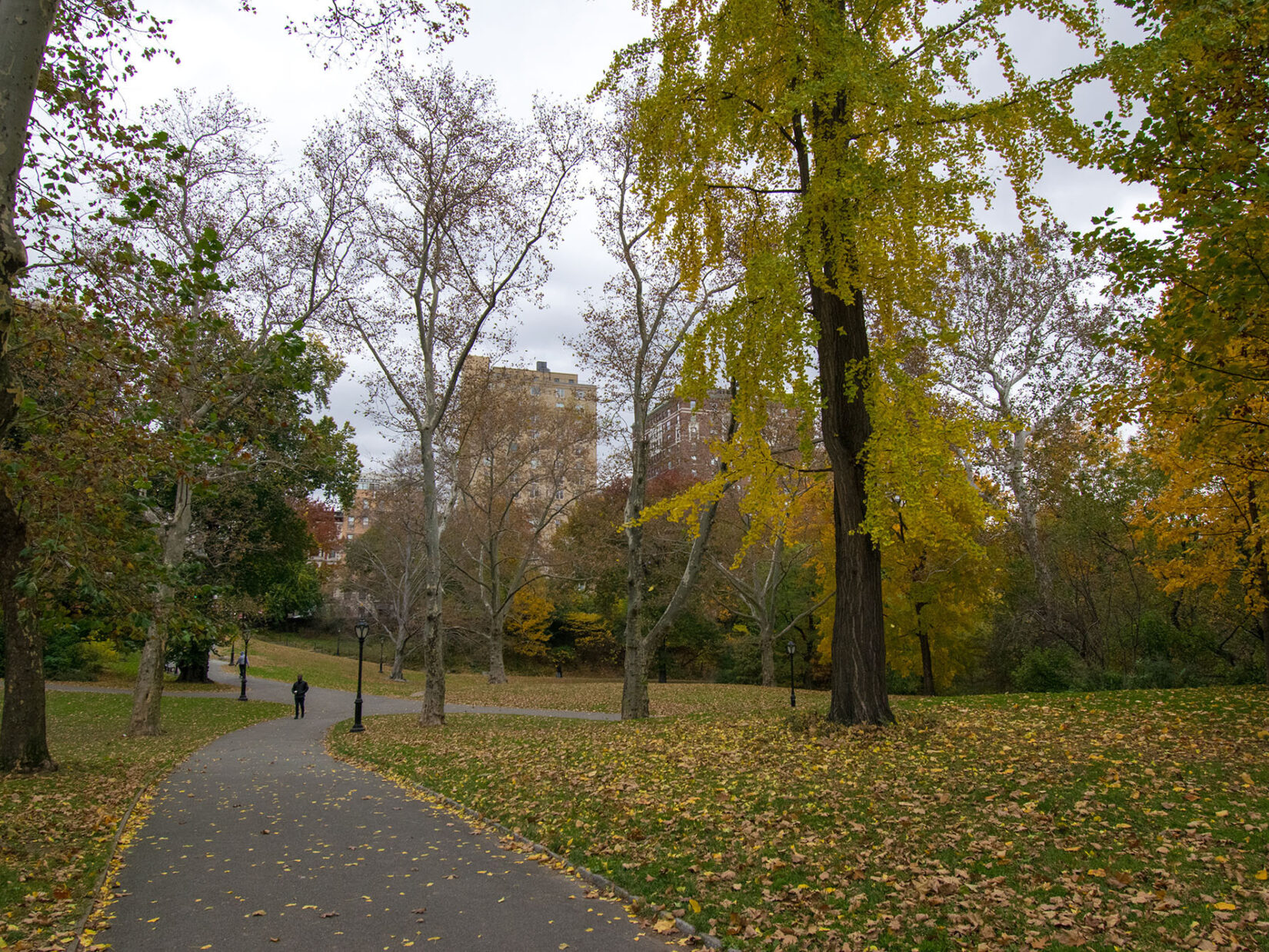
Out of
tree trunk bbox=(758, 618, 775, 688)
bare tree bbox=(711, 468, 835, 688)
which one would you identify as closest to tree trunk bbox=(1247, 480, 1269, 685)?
bare tree bbox=(711, 468, 835, 688)

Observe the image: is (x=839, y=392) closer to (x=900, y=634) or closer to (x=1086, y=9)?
(x=1086, y=9)

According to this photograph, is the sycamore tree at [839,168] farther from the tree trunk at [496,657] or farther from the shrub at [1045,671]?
the tree trunk at [496,657]

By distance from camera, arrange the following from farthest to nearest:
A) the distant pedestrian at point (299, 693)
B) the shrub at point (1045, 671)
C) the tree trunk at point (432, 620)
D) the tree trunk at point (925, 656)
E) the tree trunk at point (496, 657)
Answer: the tree trunk at point (496, 657), the tree trunk at point (925, 656), the distant pedestrian at point (299, 693), the shrub at point (1045, 671), the tree trunk at point (432, 620)

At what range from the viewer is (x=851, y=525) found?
33.8 feet

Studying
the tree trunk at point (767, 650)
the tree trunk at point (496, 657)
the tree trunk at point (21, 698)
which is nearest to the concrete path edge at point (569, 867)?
the tree trunk at point (21, 698)

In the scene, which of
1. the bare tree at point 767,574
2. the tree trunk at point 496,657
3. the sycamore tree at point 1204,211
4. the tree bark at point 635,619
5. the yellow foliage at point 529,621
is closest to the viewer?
the sycamore tree at point 1204,211

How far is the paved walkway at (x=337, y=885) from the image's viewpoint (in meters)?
4.86

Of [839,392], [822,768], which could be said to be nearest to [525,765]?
[822,768]

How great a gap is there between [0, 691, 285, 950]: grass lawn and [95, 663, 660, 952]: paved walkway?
328 mm

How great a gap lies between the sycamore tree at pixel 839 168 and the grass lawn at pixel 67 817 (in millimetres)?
8331

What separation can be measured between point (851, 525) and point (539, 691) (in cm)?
2017

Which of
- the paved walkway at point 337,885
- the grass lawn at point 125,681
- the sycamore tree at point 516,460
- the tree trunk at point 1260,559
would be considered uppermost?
the sycamore tree at point 516,460

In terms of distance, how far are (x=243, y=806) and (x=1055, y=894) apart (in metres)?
8.80

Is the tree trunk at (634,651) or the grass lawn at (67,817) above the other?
the tree trunk at (634,651)
